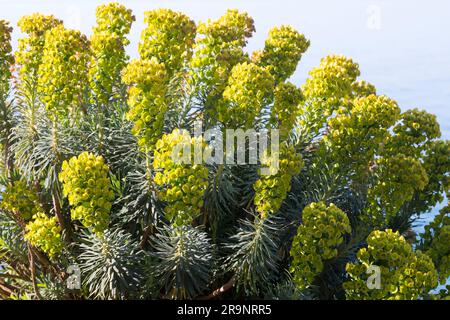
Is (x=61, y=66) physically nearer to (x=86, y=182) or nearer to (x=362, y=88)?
(x=86, y=182)

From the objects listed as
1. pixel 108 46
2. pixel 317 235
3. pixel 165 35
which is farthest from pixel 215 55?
pixel 317 235

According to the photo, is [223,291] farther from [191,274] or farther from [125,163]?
[125,163]

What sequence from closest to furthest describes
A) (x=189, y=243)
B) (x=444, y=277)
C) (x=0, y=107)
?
(x=189, y=243) → (x=444, y=277) → (x=0, y=107)

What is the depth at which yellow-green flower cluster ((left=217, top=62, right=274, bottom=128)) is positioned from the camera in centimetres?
586

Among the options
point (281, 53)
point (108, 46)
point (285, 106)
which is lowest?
point (285, 106)

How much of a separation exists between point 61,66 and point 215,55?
156 centimetres

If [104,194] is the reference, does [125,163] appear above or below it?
above

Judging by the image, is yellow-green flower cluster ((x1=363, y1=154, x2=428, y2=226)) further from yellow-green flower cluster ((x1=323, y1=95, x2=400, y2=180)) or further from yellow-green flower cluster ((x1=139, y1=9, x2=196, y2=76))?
yellow-green flower cluster ((x1=139, y1=9, x2=196, y2=76))

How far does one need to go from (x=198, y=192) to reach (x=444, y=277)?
317 cm

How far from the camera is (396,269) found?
5438 mm

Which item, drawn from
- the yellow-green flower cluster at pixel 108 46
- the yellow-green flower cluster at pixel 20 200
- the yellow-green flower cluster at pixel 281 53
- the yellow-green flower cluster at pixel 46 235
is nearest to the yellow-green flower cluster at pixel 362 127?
the yellow-green flower cluster at pixel 281 53

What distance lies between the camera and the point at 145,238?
682 cm

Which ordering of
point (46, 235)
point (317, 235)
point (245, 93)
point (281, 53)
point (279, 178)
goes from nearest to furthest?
point (317, 235) → point (279, 178) → point (245, 93) → point (46, 235) → point (281, 53)
